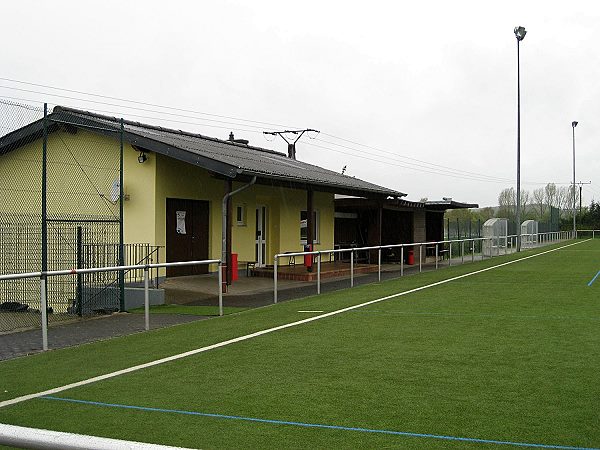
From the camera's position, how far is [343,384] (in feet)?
22.0

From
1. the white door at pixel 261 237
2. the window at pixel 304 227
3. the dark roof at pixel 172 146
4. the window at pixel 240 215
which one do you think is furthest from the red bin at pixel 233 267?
the window at pixel 304 227

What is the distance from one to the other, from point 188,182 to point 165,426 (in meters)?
14.8

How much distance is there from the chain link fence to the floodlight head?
81.8 ft

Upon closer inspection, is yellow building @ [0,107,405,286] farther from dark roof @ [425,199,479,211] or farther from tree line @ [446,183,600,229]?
tree line @ [446,183,600,229]

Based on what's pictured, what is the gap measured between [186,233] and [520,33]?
23.9 meters

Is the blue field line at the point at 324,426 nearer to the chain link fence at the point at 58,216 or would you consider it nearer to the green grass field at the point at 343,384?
the green grass field at the point at 343,384

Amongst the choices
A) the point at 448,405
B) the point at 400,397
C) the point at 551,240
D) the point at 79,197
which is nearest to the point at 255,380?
the point at 400,397

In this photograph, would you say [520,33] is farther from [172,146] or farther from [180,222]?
[172,146]

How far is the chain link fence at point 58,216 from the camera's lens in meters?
12.8

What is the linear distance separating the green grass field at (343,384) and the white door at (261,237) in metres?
11.6

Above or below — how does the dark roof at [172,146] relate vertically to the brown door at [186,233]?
above

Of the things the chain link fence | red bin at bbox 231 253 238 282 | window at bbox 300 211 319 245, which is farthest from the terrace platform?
the chain link fence

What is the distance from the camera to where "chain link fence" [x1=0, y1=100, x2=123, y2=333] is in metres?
12.8

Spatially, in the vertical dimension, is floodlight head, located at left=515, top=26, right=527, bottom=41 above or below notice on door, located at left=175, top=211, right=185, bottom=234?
above
